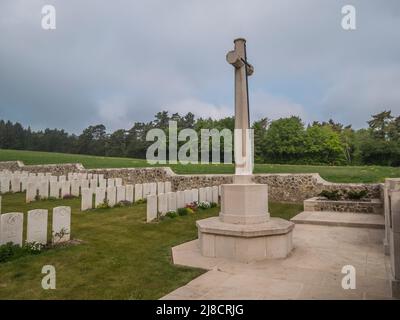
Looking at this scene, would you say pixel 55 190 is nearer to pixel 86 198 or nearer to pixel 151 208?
pixel 86 198

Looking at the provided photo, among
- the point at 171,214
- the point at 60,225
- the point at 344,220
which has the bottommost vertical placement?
the point at 344,220

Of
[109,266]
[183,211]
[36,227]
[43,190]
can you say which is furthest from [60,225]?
[43,190]

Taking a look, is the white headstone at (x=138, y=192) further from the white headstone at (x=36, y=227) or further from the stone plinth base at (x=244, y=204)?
the stone plinth base at (x=244, y=204)

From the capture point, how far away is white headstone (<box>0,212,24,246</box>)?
5.80 m

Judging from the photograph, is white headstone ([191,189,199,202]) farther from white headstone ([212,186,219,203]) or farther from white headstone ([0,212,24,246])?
white headstone ([0,212,24,246])

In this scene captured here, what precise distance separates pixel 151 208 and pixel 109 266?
4.31 metres

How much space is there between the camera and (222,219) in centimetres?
649

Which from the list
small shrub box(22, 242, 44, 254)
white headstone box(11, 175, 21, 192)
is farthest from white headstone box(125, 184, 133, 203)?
white headstone box(11, 175, 21, 192)

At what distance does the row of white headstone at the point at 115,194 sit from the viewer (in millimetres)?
11125

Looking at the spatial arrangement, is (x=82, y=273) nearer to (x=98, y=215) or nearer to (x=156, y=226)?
(x=156, y=226)

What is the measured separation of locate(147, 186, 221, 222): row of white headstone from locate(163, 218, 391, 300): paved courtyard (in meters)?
2.91

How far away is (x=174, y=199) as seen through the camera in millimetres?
11016
